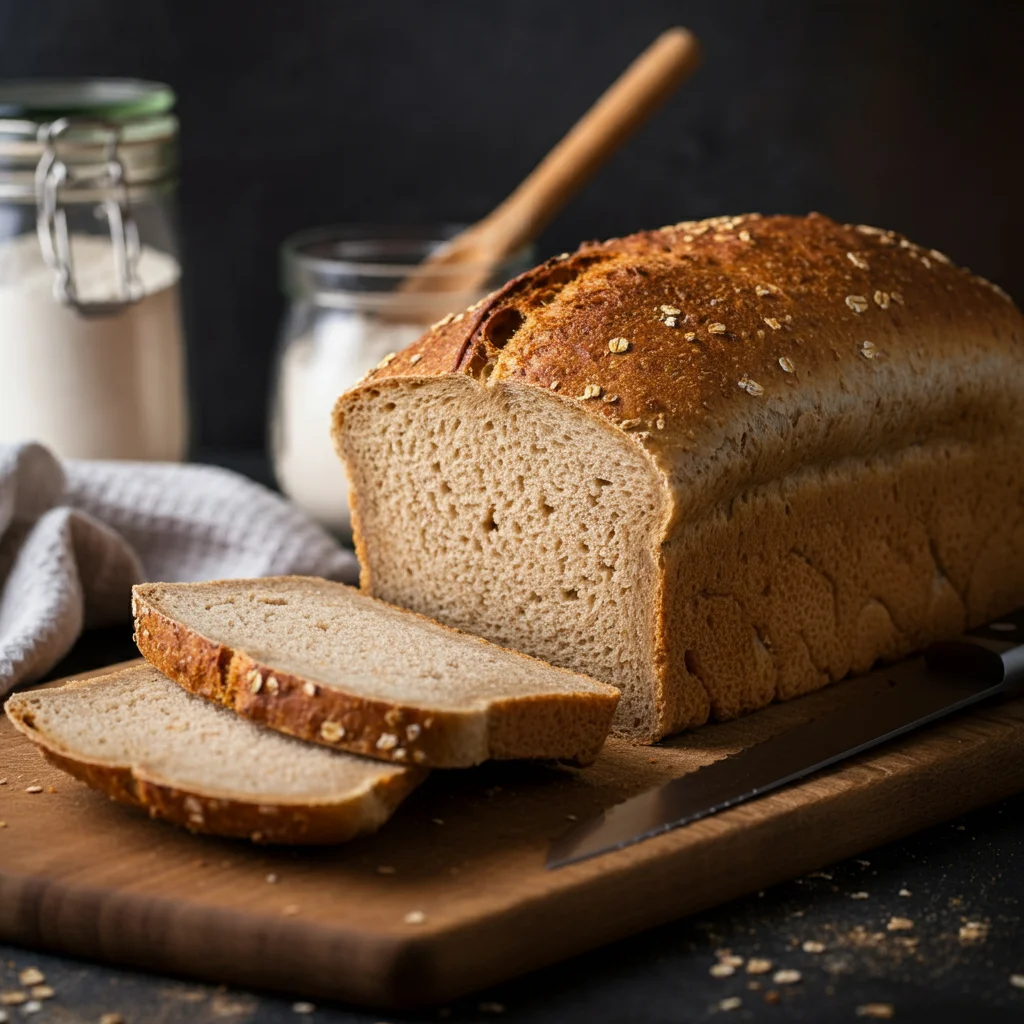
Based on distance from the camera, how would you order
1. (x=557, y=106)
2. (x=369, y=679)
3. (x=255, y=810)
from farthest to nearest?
(x=557, y=106), (x=369, y=679), (x=255, y=810)

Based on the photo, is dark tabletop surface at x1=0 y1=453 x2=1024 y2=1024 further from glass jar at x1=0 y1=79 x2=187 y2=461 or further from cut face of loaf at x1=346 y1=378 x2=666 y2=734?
glass jar at x1=0 y1=79 x2=187 y2=461

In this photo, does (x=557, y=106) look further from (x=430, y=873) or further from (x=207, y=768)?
(x=430, y=873)

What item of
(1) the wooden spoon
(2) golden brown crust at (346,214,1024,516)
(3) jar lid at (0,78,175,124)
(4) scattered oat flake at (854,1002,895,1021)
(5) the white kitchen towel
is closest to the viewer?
(4) scattered oat flake at (854,1002,895,1021)

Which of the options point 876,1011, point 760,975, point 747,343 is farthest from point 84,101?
point 876,1011

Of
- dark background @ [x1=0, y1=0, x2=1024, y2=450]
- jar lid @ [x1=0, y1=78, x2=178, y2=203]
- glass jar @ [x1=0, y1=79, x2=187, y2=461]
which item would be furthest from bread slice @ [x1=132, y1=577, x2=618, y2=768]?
dark background @ [x1=0, y1=0, x2=1024, y2=450]

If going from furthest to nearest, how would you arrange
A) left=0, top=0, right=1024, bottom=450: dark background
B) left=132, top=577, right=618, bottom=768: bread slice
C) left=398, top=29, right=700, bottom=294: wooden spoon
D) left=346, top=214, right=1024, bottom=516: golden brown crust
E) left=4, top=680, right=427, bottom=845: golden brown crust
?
left=0, top=0, right=1024, bottom=450: dark background < left=398, top=29, right=700, bottom=294: wooden spoon < left=346, top=214, right=1024, bottom=516: golden brown crust < left=132, top=577, right=618, bottom=768: bread slice < left=4, top=680, right=427, bottom=845: golden brown crust

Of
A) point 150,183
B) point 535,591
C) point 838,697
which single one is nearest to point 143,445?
point 150,183

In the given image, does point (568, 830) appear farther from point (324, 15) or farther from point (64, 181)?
point (324, 15)
